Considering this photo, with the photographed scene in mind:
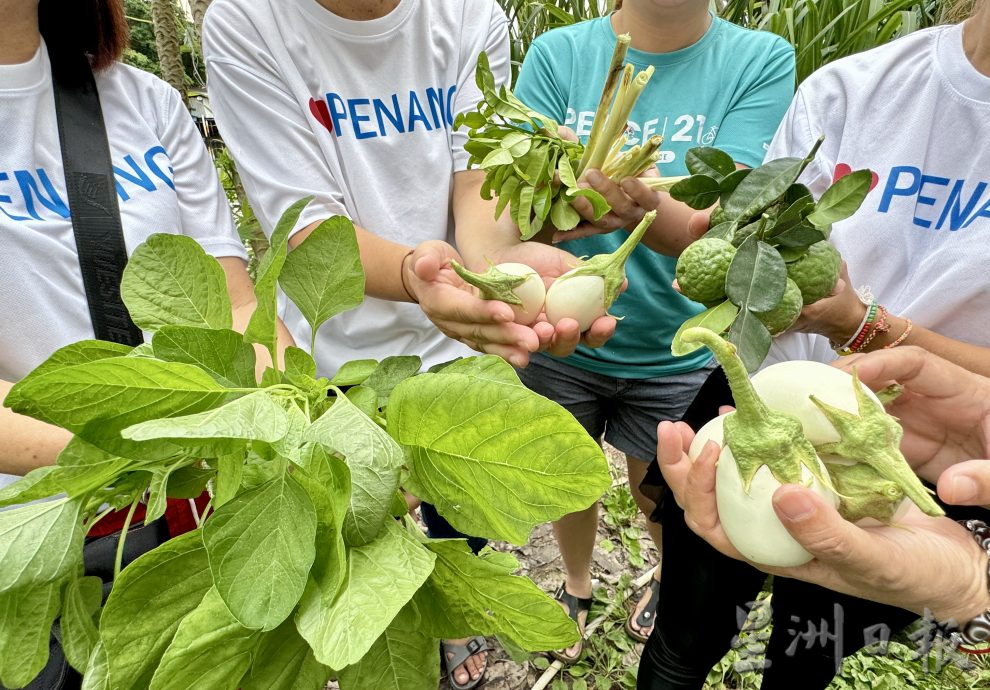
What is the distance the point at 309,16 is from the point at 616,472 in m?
1.93

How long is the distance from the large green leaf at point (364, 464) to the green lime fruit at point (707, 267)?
0.49 meters

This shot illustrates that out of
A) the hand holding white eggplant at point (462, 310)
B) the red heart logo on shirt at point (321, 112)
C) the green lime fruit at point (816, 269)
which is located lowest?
the hand holding white eggplant at point (462, 310)

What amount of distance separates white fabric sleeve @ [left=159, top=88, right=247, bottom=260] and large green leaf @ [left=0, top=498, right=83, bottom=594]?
2.20 ft

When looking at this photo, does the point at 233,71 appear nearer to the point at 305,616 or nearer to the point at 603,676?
the point at 305,616

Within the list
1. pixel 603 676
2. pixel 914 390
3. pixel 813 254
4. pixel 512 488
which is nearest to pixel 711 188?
pixel 813 254

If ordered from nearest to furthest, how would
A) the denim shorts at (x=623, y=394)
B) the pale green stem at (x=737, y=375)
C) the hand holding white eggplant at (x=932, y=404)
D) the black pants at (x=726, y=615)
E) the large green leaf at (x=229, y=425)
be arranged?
the large green leaf at (x=229, y=425)
the pale green stem at (x=737, y=375)
the hand holding white eggplant at (x=932, y=404)
the black pants at (x=726, y=615)
the denim shorts at (x=623, y=394)

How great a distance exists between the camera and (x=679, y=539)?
1141mm

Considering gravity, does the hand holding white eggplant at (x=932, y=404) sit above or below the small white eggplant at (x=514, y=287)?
below

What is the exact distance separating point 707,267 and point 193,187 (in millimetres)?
953

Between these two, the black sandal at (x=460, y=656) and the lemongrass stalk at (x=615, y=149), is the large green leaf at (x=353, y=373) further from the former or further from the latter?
the black sandal at (x=460, y=656)

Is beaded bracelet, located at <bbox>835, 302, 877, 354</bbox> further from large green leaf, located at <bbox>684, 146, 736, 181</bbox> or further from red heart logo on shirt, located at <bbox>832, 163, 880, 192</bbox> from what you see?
large green leaf, located at <bbox>684, 146, 736, 181</bbox>

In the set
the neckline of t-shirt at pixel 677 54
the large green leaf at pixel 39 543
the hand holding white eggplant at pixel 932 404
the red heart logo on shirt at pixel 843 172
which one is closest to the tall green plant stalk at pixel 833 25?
the neckline of t-shirt at pixel 677 54

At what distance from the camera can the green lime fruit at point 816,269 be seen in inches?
Answer: 30.4

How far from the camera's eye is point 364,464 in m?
0.43
